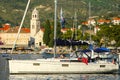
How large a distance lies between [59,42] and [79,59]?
700 cm

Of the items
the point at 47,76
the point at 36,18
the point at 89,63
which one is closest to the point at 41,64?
the point at 47,76

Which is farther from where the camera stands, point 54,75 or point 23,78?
point 54,75

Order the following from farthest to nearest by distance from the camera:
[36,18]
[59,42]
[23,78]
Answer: [36,18]
[59,42]
[23,78]

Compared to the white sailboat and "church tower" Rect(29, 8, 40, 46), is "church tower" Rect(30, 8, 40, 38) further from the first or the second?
the white sailboat

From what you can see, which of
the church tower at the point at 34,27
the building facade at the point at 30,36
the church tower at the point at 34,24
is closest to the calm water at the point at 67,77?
the church tower at the point at 34,24

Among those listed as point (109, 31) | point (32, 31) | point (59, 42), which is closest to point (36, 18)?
point (32, 31)

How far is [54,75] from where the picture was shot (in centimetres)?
3997

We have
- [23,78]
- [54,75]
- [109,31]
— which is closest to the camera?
[23,78]

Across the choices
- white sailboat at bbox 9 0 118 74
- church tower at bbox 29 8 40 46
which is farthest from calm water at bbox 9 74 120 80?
church tower at bbox 29 8 40 46

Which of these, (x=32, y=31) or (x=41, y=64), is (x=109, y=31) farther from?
(x=41, y=64)

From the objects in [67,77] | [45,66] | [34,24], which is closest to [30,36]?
[34,24]

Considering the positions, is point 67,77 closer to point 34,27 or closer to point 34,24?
point 34,24

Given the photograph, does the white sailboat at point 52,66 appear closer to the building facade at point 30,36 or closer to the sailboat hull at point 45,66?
the sailboat hull at point 45,66

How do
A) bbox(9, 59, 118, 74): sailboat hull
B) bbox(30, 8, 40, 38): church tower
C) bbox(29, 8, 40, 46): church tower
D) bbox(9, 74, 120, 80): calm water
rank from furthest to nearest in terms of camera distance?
bbox(29, 8, 40, 46): church tower < bbox(30, 8, 40, 38): church tower < bbox(9, 59, 118, 74): sailboat hull < bbox(9, 74, 120, 80): calm water
